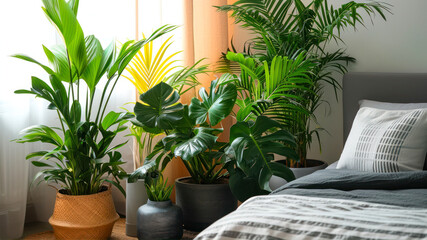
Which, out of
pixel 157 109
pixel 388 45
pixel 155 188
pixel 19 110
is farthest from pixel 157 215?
pixel 388 45

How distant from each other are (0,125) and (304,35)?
187 centimetres

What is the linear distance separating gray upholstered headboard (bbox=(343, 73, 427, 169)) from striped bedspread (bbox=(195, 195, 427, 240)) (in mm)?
1570

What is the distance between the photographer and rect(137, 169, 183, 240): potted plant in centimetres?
307

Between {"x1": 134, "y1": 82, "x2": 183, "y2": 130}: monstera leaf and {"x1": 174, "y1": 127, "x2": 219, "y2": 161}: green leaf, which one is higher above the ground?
{"x1": 134, "y1": 82, "x2": 183, "y2": 130}: monstera leaf

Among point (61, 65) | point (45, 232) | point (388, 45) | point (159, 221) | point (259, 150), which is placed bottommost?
point (45, 232)

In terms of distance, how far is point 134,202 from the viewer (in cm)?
338

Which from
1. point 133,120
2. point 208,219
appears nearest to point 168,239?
point 208,219

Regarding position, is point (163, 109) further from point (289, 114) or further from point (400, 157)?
point (400, 157)

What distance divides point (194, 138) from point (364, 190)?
3.24ft

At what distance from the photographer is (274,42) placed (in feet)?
11.7

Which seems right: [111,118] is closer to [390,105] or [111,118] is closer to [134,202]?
[134,202]

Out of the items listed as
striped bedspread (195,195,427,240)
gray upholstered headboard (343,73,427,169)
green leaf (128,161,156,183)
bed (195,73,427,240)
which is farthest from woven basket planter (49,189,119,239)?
gray upholstered headboard (343,73,427,169)

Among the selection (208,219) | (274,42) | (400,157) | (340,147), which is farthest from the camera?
(340,147)

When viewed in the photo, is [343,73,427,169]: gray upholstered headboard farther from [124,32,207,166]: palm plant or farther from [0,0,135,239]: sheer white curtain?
[0,0,135,239]: sheer white curtain
